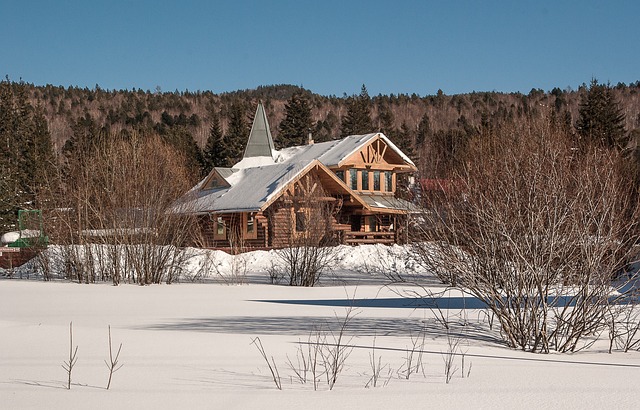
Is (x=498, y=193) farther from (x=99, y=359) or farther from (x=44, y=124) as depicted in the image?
(x=44, y=124)

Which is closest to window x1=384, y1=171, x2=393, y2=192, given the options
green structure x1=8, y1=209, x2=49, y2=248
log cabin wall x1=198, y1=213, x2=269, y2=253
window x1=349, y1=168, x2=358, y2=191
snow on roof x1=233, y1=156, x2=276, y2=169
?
window x1=349, y1=168, x2=358, y2=191

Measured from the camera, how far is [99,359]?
28.3 ft

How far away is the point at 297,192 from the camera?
3372cm

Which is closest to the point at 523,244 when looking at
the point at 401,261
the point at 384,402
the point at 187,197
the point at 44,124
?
the point at 384,402

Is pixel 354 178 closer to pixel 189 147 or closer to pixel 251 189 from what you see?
pixel 251 189

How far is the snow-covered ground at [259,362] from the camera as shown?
6.64m

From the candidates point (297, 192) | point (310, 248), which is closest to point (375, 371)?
point (310, 248)

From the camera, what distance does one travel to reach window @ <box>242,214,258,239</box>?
3803 centimetres

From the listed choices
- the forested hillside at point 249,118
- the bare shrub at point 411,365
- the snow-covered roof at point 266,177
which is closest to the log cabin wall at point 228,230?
the snow-covered roof at point 266,177

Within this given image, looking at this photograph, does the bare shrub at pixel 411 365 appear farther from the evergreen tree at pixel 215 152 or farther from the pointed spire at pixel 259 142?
the evergreen tree at pixel 215 152

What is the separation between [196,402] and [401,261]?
91.8 ft

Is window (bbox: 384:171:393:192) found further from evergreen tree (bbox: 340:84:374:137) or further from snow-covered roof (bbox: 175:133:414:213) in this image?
evergreen tree (bbox: 340:84:374:137)

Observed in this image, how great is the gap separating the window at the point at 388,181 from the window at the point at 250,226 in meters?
10.9

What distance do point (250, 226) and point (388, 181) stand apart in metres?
11.3
